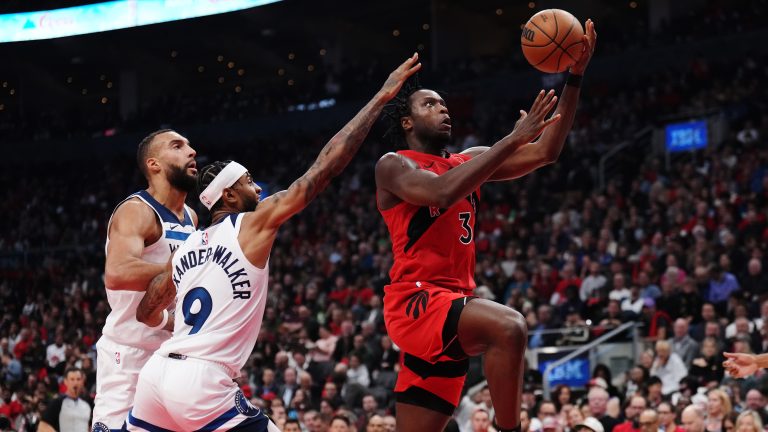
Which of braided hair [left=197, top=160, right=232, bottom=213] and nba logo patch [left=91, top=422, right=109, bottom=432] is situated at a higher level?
braided hair [left=197, top=160, right=232, bottom=213]

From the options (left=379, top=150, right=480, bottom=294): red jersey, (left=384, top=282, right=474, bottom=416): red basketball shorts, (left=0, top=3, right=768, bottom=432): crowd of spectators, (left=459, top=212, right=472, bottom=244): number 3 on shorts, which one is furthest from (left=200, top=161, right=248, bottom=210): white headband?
(left=0, top=3, right=768, bottom=432): crowd of spectators

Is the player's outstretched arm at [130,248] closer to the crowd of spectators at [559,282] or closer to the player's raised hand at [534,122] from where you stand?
the player's raised hand at [534,122]

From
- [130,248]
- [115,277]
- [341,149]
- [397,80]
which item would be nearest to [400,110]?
[397,80]

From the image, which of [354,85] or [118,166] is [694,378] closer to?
[354,85]

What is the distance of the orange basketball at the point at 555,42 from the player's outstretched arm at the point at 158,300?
234 cm

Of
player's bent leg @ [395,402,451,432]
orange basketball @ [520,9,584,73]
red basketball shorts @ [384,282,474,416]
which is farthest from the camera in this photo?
orange basketball @ [520,9,584,73]

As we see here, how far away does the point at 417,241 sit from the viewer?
5.53m

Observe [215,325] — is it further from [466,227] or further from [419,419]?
[466,227]

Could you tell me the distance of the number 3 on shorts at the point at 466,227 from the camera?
5574 millimetres

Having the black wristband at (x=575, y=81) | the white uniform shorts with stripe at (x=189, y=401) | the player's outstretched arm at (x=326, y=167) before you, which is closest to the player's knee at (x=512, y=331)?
the player's outstretched arm at (x=326, y=167)

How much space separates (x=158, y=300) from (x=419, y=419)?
148 centimetres

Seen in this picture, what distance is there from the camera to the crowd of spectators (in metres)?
12.4

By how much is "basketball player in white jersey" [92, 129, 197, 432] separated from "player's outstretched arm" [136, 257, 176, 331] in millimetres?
67

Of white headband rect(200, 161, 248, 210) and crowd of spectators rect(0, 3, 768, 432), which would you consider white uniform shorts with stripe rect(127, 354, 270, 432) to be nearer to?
white headband rect(200, 161, 248, 210)
